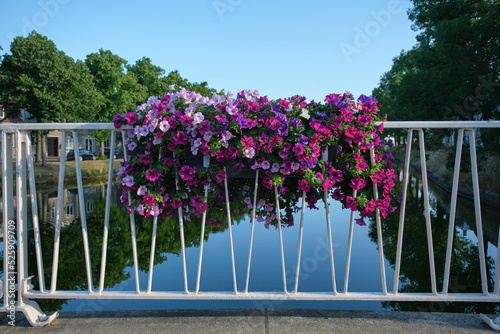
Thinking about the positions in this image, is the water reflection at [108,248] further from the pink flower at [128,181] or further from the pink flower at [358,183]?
the pink flower at [358,183]

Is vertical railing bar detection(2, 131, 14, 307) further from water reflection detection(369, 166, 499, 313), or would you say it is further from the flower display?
water reflection detection(369, 166, 499, 313)

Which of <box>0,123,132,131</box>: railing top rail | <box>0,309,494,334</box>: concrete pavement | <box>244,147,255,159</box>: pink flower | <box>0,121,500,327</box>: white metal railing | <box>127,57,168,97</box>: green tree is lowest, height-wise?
<box>0,309,494,334</box>: concrete pavement

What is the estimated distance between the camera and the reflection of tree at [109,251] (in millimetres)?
5387

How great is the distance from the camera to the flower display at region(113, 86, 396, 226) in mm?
2355

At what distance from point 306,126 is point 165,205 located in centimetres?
111

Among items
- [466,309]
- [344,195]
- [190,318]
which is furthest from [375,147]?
[466,309]

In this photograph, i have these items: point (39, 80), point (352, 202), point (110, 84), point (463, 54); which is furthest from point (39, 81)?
point (352, 202)

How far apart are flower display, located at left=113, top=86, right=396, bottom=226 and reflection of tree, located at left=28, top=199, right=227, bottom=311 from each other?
196cm

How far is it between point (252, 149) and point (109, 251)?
538 centimetres

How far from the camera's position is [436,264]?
6.73 metres

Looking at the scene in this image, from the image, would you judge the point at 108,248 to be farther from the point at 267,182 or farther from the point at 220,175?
the point at 267,182

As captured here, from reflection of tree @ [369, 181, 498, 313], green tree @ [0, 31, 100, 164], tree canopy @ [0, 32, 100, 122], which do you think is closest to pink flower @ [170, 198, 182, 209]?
reflection of tree @ [369, 181, 498, 313]

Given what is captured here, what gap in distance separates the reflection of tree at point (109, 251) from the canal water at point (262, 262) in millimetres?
15

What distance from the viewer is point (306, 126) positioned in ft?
8.10
